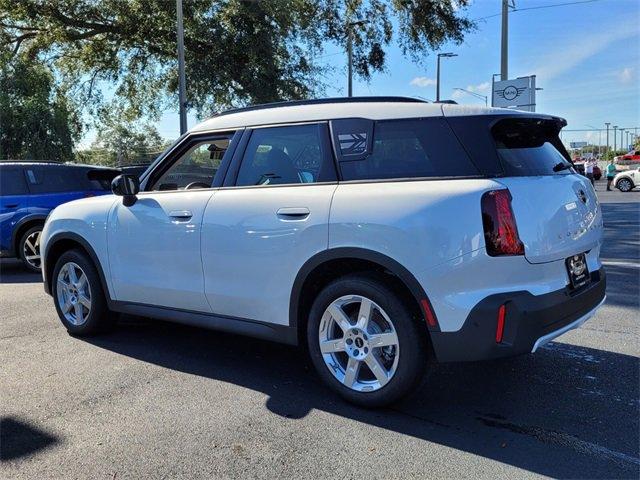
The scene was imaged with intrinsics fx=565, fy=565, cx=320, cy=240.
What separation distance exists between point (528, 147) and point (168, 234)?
2.62 m

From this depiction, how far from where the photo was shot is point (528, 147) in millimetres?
3533

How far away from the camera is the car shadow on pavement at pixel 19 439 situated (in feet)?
10.1

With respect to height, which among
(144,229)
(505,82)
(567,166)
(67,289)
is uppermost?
(505,82)

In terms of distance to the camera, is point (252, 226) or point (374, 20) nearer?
point (252, 226)

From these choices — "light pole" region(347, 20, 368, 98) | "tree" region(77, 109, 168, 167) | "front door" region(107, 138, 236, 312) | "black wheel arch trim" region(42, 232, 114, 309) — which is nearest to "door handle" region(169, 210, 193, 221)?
"front door" region(107, 138, 236, 312)

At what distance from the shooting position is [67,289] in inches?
205

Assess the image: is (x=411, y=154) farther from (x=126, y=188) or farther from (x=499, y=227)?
(x=126, y=188)

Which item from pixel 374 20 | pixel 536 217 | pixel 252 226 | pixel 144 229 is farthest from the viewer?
pixel 374 20

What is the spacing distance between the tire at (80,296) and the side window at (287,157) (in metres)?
1.84

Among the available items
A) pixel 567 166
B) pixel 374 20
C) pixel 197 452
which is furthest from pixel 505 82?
pixel 197 452

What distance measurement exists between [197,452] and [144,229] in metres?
2.01

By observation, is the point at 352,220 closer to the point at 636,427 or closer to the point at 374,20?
the point at 636,427

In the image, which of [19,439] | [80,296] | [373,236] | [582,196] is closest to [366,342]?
[373,236]

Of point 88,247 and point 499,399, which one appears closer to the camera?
point 499,399
